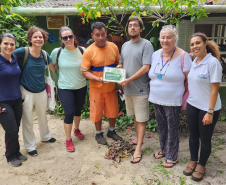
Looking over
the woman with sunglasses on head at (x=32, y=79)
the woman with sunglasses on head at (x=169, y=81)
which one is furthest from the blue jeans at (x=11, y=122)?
the woman with sunglasses on head at (x=169, y=81)

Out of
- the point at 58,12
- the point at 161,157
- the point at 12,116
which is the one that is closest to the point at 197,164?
the point at 161,157

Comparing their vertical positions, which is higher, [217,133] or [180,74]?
[180,74]

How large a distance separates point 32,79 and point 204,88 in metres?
2.36

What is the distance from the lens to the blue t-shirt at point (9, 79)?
277 centimetres

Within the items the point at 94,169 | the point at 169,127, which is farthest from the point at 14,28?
the point at 169,127

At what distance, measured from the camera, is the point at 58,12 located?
4574 millimetres

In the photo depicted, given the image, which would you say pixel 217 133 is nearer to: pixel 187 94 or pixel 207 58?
pixel 187 94

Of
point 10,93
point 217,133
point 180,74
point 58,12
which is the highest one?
point 58,12

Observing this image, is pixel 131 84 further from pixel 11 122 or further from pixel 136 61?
pixel 11 122

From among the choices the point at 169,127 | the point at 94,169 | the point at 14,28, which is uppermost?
the point at 14,28

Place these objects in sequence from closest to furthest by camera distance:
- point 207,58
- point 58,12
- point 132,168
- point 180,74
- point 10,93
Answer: point 207,58, point 180,74, point 10,93, point 132,168, point 58,12

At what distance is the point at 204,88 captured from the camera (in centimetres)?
240

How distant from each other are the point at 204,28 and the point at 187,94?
3122 mm

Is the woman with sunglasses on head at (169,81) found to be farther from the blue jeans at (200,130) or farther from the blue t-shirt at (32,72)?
the blue t-shirt at (32,72)
